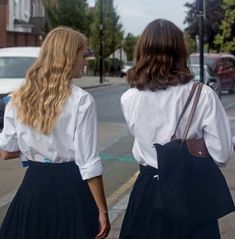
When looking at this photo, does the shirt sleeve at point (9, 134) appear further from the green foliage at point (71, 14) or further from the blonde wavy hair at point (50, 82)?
the green foliage at point (71, 14)

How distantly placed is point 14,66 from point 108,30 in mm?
47684

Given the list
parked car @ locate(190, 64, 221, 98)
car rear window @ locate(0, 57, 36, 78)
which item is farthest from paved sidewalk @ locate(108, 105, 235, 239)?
parked car @ locate(190, 64, 221, 98)

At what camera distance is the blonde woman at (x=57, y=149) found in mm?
3367

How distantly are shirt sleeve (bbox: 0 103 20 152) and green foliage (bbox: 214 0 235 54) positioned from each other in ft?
164

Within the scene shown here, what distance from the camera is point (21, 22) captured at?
177ft

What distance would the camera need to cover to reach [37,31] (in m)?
54.4

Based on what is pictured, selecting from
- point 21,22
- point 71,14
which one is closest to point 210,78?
point 71,14

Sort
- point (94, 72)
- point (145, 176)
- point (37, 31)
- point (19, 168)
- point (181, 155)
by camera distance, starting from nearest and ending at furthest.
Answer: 1. point (181, 155)
2. point (145, 176)
3. point (19, 168)
4. point (37, 31)
5. point (94, 72)

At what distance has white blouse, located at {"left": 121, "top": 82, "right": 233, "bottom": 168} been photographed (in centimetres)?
345

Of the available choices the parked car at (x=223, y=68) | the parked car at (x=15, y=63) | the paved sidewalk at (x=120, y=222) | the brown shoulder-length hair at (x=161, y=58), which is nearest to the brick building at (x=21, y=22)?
the parked car at (x=223, y=68)

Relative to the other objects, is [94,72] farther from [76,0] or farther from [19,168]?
[19,168]

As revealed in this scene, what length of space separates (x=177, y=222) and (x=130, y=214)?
0.92ft

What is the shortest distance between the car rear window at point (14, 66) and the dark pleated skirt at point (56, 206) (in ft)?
43.8

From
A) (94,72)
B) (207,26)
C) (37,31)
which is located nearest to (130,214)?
(37,31)
